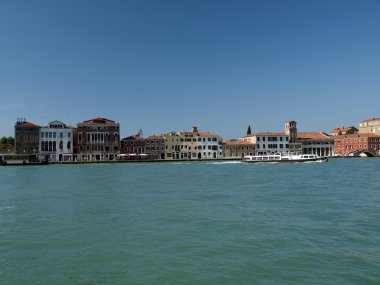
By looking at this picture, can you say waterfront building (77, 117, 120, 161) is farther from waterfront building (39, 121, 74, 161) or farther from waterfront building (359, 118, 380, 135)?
waterfront building (359, 118, 380, 135)

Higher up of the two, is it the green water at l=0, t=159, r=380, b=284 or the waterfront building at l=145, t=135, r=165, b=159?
the waterfront building at l=145, t=135, r=165, b=159

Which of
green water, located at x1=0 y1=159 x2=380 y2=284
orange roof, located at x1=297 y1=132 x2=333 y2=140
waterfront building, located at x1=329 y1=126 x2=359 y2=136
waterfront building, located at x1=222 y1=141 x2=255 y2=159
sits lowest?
green water, located at x1=0 y1=159 x2=380 y2=284

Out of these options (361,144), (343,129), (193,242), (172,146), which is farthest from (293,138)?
(193,242)

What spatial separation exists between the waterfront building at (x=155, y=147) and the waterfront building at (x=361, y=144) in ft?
142

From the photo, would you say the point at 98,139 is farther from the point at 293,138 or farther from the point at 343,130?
the point at 343,130

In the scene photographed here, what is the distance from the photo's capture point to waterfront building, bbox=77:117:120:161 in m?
66.3

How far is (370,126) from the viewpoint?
88.4 metres

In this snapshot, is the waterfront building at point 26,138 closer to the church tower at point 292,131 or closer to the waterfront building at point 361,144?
the church tower at point 292,131

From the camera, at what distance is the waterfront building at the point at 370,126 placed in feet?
283

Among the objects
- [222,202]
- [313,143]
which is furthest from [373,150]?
[222,202]

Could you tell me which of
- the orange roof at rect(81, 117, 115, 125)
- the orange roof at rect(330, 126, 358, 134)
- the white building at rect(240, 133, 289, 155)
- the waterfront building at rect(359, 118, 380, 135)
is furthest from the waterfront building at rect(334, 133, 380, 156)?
the orange roof at rect(81, 117, 115, 125)

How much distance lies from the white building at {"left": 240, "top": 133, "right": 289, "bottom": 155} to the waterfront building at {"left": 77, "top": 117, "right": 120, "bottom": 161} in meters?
29.8

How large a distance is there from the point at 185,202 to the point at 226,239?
621cm

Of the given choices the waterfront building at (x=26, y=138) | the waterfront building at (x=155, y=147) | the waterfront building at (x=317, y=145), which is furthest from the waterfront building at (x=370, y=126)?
the waterfront building at (x=26, y=138)
